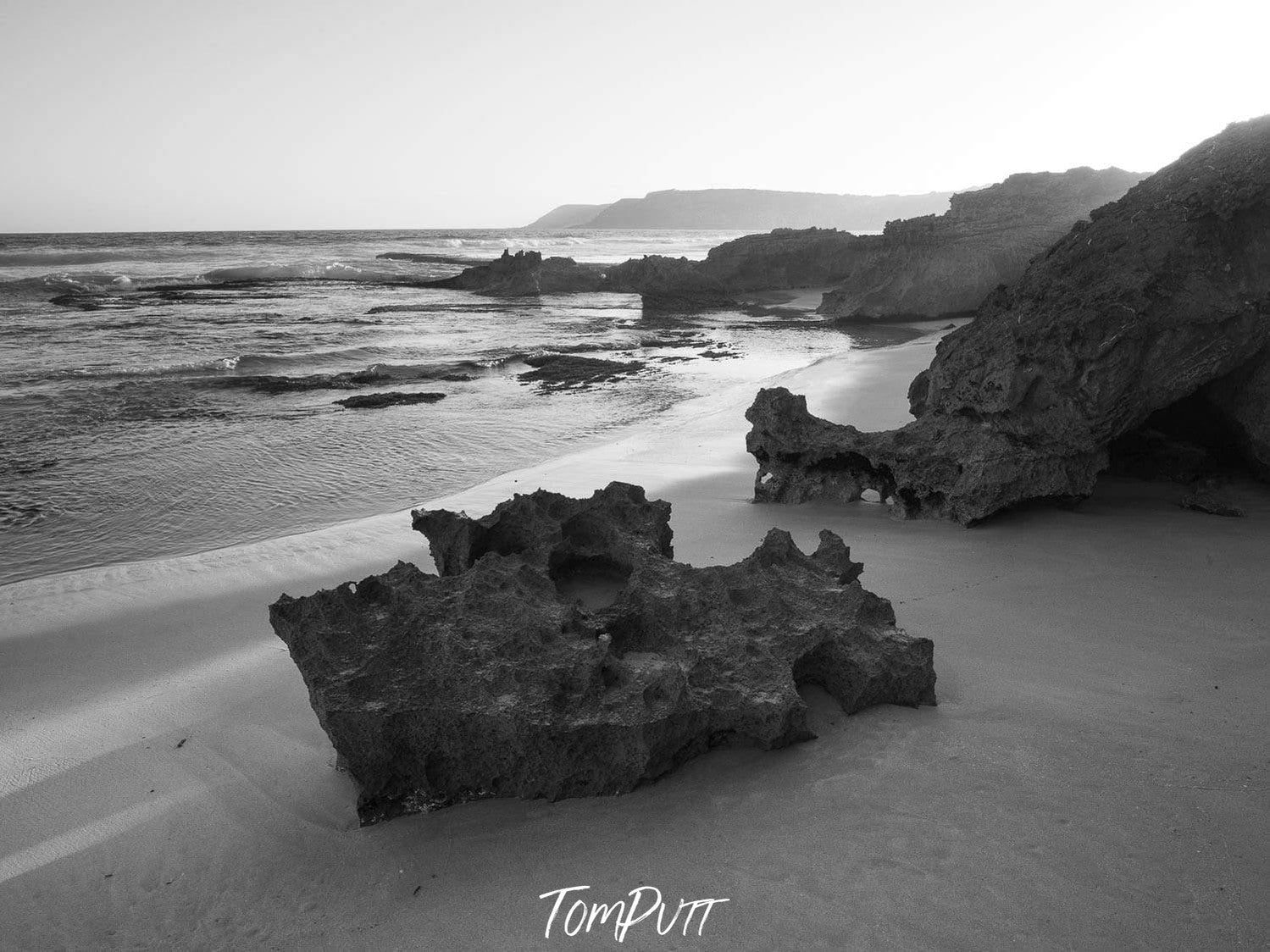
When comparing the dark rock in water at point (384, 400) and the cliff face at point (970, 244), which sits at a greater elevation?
the cliff face at point (970, 244)

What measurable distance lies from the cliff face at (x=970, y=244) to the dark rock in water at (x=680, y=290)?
5359mm

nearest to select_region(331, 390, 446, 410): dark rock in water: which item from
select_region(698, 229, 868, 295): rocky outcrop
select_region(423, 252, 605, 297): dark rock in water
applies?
select_region(423, 252, 605, 297): dark rock in water

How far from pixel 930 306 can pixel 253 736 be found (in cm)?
1791

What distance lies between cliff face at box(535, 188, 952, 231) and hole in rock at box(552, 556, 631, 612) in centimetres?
14440

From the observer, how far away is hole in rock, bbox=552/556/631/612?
3215 mm

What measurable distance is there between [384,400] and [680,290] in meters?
16.9

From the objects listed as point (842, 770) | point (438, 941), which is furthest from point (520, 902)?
point (842, 770)

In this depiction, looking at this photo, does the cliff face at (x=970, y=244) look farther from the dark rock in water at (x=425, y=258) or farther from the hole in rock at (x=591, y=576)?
the dark rock in water at (x=425, y=258)

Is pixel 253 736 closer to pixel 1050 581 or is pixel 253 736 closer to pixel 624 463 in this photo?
pixel 1050 581

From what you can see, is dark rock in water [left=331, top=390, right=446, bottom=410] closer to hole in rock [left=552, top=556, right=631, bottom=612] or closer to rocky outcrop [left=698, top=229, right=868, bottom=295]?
hole in rock [left=552, top=556, right=631, bottom=612]

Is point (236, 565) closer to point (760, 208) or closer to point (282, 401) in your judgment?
point (282, 401)

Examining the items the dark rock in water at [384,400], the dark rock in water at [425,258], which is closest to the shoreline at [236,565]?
the dark rock in water at [384,400]

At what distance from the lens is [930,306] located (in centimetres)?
1822

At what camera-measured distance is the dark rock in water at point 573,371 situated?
11883mm
